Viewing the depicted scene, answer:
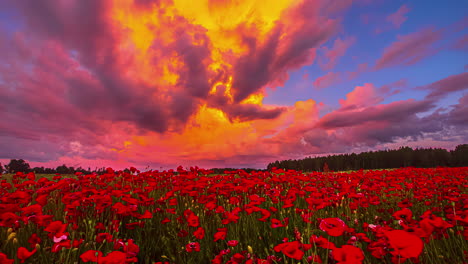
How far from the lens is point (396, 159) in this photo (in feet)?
265

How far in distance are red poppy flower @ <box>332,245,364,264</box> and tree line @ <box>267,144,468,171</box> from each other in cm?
6974

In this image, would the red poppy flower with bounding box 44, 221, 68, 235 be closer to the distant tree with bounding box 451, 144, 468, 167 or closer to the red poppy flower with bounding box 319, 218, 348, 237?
the red poppy flower with bounding box 319, 218, 348, 237

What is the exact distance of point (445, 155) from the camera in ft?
247

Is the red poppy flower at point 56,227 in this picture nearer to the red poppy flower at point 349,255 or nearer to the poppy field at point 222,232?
the poppy field at point 222,232

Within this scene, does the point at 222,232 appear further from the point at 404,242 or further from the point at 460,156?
the point at 460,156

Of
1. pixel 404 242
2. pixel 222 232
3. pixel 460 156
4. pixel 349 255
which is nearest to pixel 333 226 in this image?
pixel 349 255

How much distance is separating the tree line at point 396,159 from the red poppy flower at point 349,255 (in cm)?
6974

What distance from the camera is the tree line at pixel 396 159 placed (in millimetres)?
71875

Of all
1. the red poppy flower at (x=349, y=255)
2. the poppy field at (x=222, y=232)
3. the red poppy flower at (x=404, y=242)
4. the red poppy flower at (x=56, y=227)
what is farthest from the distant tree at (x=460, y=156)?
the red poppy flower at (x=56, y=227)

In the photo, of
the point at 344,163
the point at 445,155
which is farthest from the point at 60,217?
the point at 445,155

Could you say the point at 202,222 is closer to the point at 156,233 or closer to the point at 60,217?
the point at 156,233

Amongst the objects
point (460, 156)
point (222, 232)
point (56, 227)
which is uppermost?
point (460, 156)

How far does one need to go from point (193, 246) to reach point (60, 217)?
4135mm

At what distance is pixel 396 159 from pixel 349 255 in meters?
97.0
